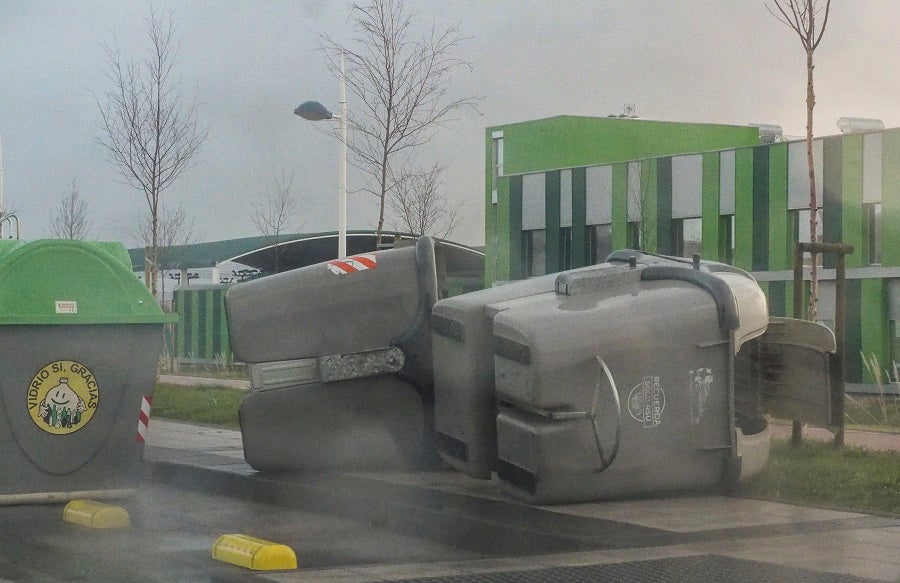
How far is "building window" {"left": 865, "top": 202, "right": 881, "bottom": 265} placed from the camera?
Result: 3481cm

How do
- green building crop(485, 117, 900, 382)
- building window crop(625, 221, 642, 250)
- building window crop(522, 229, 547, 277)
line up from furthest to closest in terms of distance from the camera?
building window crop(522, 229, 547, 277), building window crop(625, 221, 642, 250), green building crop(485, 117, 900, 382)

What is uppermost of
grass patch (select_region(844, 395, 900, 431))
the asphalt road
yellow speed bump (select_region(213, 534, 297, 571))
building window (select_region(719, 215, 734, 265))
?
building window (select_region(719, 215, 734, 265))

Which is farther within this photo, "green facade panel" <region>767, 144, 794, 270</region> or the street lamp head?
"green facade panel" <region>767, 144, 794, 270</region>

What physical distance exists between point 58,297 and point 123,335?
56 centimetres

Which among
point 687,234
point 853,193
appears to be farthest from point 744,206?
point 853,193

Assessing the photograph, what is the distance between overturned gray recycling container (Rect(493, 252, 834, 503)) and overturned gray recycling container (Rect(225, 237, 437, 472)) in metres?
1.57

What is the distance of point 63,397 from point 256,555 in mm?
3368

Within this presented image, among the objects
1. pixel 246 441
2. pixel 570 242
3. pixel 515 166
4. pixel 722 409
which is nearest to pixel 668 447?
pixel 722 409

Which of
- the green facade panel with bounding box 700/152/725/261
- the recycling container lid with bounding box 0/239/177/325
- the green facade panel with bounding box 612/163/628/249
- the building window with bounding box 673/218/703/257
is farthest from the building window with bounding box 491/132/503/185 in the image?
the recycling container lid with bounding box 0/239/177/325

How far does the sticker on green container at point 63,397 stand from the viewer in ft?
30.4

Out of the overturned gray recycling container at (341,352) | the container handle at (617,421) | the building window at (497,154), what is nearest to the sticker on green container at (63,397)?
the overturned gray recycling container at (341,352)

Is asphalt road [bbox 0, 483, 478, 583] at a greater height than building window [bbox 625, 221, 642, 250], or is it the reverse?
building window [bbox 625, 221, 642, 250]

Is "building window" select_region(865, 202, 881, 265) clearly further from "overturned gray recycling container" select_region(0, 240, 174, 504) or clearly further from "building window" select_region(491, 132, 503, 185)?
"overturned gray recycling container" select_region(0, 240, 174, 504)

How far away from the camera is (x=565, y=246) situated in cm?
4606
